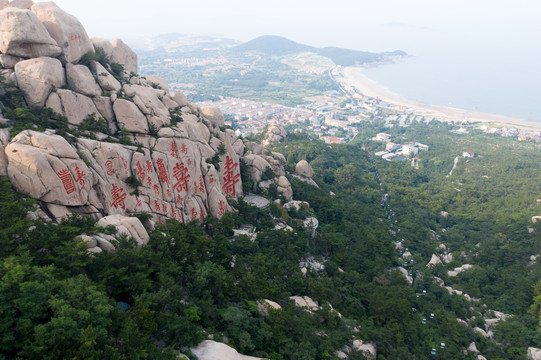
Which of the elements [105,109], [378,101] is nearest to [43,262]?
[105,109]

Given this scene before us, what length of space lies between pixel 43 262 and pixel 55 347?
3284 mm

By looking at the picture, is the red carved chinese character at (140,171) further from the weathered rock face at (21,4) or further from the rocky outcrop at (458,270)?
the rocky outcrop at (458,270)

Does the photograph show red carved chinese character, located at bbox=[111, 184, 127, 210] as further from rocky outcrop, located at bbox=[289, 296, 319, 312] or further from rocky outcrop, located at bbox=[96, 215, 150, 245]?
rocky outcrop, located at bbox=[289, 296, 319, 312]

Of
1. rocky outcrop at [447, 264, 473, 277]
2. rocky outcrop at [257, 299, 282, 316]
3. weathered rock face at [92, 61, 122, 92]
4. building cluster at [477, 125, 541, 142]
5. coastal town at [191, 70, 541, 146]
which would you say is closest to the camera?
rocky outcrop at [257, 299, 282, 316]

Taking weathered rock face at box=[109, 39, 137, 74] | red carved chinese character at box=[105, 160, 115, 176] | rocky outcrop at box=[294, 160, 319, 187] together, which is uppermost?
weathered rock face at box=[109, 39, 137, 74]

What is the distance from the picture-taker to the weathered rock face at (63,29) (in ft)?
45.9

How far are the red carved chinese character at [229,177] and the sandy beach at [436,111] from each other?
7302 centimetres

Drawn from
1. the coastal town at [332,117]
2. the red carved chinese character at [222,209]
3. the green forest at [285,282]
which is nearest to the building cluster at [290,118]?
the coastal town at [332,117]

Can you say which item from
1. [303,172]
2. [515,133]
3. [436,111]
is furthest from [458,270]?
[436,111]

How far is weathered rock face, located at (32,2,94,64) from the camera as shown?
45.9 ft

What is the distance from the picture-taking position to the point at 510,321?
55.3 ft

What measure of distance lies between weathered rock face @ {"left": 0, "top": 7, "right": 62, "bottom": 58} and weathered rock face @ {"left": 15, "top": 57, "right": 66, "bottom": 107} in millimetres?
540

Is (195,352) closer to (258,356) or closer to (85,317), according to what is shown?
(258,356)

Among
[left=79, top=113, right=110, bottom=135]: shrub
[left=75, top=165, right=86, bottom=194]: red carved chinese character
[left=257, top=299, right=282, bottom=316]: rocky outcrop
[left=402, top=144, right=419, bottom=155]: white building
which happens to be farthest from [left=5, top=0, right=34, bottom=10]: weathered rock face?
[left=402, top=144, right=419, bottom=155]: white building
